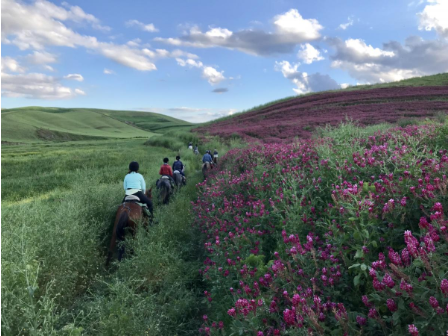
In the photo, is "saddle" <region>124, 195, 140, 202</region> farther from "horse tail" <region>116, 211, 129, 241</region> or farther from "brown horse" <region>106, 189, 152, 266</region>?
"horse tail" <region>116, 211, 129, 241</region>

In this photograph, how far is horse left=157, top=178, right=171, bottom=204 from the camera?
35.0ft

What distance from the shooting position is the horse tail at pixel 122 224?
7.07m

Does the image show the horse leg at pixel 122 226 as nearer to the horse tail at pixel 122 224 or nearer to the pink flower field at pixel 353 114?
the horse tail at pixel 122 224

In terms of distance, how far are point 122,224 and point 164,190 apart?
12.3 ft

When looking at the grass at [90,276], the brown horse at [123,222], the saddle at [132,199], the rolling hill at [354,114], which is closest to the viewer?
the grass at [90,276]

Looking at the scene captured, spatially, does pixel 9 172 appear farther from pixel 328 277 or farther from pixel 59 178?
pixel 328 277

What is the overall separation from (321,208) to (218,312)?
2.33 metres

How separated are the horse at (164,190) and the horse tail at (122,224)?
345 cm

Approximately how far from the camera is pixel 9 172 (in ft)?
64.0

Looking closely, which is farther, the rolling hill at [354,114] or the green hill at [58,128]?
the green hill at [58,128]

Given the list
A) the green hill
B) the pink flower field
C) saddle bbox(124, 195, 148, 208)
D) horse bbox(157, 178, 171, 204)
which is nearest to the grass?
saddle bbox(124, 195, 148, 208)

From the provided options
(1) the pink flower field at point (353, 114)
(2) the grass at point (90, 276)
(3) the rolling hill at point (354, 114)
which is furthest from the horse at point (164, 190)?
(3) the rolling hill at point (354, 114)

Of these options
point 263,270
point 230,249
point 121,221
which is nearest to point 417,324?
point 263,270

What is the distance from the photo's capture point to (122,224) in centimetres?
708
